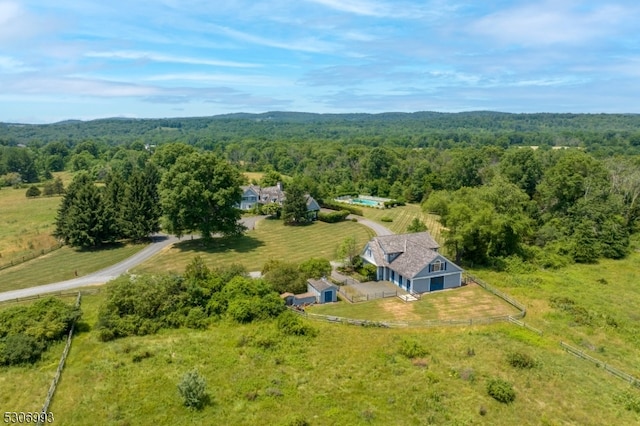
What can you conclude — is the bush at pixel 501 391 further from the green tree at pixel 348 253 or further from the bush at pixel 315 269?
the green tree at pixel 348 253

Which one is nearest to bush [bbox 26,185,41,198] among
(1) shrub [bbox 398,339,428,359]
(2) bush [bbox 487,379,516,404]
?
(1) shrub [bbox 398,339,428,359]

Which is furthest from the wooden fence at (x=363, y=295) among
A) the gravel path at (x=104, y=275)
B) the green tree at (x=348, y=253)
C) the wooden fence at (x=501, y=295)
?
the gravel path at (x=104, y=275)

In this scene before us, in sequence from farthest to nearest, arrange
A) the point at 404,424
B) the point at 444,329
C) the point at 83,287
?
the point at 83,287
the point at 444,329
the point at 404,424

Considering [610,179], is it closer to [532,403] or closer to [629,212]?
[629,212]

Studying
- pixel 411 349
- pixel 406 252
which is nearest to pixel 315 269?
pixel 406 252

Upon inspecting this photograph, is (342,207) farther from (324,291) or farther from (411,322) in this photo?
(411,322)

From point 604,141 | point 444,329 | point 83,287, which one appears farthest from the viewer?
point 604,141

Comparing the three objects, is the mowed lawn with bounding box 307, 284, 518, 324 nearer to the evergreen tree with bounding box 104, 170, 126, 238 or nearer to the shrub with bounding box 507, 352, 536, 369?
the shrub with bounding box 507, 352, 536, 369

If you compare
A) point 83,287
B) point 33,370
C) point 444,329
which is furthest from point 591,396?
point 83,287
